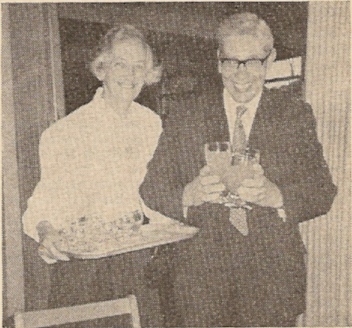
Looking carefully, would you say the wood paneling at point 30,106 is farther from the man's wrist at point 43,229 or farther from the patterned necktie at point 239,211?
the patterned necktie at point 239,211

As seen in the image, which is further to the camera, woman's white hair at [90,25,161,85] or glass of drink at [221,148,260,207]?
woman's white hair at [90,25,161,85]

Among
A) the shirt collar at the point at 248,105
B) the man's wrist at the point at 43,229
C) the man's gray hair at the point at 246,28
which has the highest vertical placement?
the man's gray hair at the point at 246,28

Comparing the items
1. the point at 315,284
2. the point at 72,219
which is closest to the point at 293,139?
the point at 315,284

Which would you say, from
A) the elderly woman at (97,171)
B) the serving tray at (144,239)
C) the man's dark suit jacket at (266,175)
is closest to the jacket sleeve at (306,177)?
the man's dark suit jacket at (266,175)

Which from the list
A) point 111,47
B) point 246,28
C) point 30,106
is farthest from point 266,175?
point 30,106

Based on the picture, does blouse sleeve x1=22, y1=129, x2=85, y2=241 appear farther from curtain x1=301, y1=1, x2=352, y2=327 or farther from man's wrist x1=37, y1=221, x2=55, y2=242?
curtain x1=301, y1=1, x2=352, y2=327

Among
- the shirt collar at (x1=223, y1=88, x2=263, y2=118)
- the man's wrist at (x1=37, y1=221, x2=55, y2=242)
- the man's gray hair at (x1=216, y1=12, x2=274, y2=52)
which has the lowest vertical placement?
the man's wrist at (x1=37, y1=221, x2=55, y2=242)

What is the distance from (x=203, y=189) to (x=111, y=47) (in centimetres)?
45

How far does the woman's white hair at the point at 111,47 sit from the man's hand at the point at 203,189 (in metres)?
0.29

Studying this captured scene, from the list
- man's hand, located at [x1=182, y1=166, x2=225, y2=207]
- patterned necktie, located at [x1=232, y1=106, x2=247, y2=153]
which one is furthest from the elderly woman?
patterned necktie, located at [x1=232, y1=106, x2=247, y2=153]

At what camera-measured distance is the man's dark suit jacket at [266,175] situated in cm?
154

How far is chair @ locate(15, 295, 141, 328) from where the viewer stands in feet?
4.59

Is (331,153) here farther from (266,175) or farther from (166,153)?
(166,153)

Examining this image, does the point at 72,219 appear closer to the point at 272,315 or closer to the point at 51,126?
the point at 51,126
